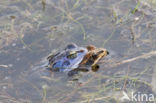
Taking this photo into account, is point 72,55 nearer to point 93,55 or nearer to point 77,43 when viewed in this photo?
point 93,55

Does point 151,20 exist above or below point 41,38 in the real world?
above

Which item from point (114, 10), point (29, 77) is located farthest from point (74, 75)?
point (114, 10)

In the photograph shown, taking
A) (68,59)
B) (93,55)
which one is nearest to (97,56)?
(93,55)

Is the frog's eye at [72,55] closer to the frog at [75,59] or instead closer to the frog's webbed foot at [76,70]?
the frog at [75,59]

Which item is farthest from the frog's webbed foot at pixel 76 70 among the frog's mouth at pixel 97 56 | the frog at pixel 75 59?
the frog's mouth at pixel 97 56

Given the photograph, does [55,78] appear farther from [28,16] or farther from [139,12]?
[139,12]

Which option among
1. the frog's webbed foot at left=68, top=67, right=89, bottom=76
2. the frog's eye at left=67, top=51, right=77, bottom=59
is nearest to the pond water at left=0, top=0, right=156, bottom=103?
the frog's webbed foot at left=68, top=67, right=89, bottom=76

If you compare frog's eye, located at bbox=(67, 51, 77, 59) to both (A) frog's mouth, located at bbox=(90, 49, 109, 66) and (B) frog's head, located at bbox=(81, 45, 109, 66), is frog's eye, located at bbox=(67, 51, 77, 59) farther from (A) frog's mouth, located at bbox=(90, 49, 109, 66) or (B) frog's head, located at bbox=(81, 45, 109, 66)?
(A) frog's mouth, located at bbox=(90, 49, 109, 66)
